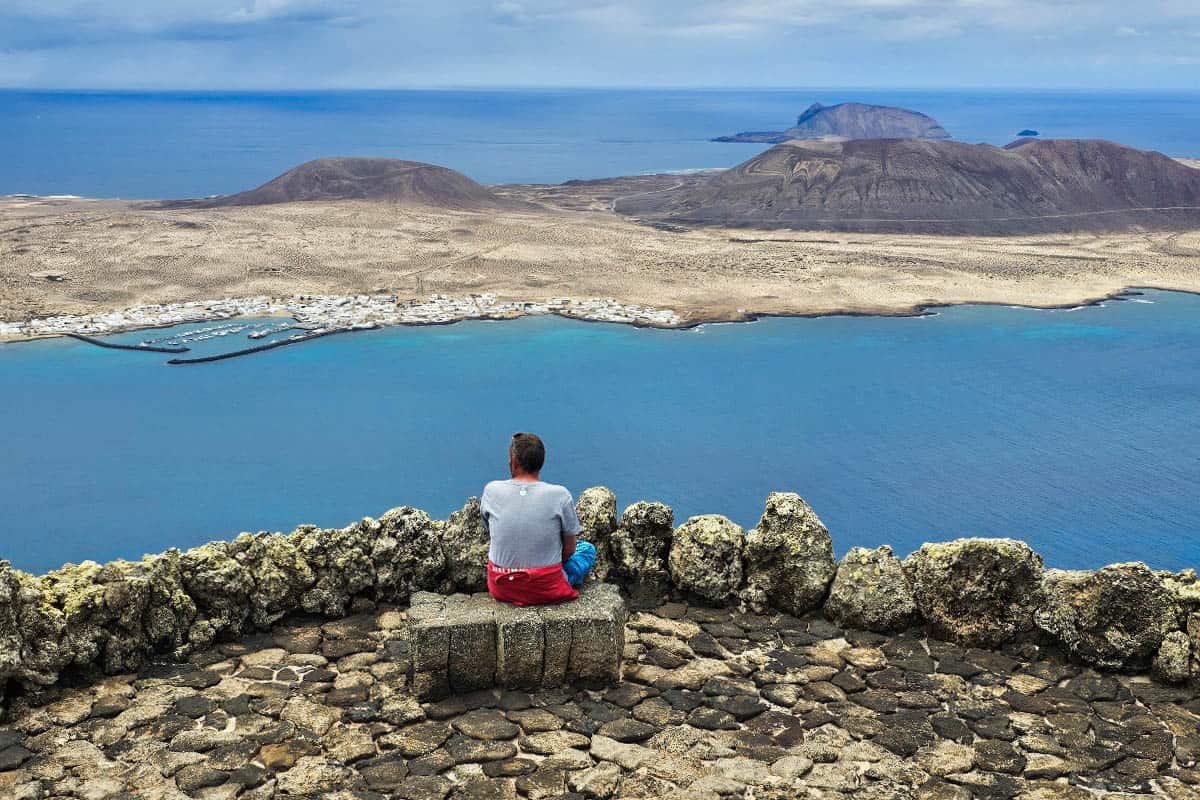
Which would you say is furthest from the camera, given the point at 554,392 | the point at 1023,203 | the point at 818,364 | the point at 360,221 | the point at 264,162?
the point at 264,162

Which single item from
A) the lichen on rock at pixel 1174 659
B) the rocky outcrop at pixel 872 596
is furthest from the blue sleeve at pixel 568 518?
the lichen on rock at pixel 1174 659

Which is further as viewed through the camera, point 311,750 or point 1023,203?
point 1023,203

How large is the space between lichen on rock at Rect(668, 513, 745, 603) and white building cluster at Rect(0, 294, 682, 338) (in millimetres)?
28592

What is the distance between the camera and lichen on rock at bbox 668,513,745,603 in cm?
866

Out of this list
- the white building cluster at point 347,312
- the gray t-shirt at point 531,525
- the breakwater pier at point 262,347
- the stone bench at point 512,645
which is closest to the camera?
the stone bench at point 512,645

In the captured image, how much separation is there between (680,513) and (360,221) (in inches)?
1455

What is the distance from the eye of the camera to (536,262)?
4616 centimetres

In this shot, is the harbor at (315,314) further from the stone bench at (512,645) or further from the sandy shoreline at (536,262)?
the stone bench at (512,645)

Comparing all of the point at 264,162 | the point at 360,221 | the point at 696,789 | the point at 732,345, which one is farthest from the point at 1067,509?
the point at 264,162

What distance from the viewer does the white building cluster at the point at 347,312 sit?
3531 cm

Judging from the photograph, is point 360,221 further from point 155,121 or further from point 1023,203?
point 155,121

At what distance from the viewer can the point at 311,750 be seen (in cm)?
655

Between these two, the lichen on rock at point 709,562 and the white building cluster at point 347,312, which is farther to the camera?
the white building cluster at point 347,312

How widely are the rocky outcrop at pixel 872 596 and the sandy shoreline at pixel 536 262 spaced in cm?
2951
